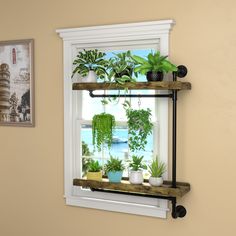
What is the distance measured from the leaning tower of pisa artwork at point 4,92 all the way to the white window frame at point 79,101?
1.97 ft

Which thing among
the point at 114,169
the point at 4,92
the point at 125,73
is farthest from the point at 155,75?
the point at 4,92

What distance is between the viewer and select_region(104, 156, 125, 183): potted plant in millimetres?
2721

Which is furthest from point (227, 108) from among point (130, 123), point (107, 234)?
point (107, 234)

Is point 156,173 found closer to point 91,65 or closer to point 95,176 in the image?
point 95,176

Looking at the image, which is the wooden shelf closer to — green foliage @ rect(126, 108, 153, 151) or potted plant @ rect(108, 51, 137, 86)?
green foliage @ rect(126, 108, 153, 151)

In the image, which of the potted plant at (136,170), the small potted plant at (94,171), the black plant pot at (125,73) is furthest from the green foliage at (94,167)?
the black plant pot at (125,73)

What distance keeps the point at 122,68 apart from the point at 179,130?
0.57 metres

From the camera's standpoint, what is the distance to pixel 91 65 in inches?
111

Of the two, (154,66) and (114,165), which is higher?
(154,66)

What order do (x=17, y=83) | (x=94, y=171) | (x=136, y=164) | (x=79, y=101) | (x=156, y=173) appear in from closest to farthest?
(x=156, y=173) → (x=136, y=164) → (x=94, y=171) → (x=79, y=101) → (x=17, y=83)

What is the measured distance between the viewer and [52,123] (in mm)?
3123

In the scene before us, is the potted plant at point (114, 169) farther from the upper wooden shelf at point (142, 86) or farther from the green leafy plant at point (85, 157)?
the upper wooden shelf at point (142, 86)

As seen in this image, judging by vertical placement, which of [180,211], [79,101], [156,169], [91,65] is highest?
[91,65]

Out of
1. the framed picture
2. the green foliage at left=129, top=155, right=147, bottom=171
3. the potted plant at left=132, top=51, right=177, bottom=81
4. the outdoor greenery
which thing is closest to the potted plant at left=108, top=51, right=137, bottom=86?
the potted plant at left=132, top=51, right=177, bottom=81
